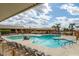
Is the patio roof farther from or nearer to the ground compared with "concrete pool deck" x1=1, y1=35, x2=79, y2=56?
farther from the ground

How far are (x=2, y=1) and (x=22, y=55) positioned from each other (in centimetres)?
57

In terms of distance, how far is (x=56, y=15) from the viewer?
160 centimetres

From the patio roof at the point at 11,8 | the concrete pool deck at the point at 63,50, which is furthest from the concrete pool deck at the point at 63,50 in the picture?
the patio roof at the point at 11,8

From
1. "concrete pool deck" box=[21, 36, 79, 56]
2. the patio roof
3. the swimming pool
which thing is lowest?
"concrete pool deck" box=[21, 36, 79, 56]

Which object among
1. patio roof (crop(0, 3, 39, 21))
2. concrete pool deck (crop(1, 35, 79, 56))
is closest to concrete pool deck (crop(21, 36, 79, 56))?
concrete pool deck (crop(1, 35, 79, 56))

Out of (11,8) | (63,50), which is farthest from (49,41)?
(11,8)

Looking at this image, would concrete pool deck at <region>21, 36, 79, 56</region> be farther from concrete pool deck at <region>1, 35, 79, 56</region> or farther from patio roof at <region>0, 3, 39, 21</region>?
patio roof at <region>0, 3, 39, 21</region>

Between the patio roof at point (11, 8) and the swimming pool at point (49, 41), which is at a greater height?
the patio roof at point (11, 8)

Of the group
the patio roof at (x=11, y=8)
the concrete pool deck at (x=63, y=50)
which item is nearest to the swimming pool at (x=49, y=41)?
the concrete pool deck at (x=63, y=50)

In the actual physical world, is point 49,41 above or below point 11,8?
below

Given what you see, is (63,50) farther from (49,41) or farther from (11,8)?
(11,8)

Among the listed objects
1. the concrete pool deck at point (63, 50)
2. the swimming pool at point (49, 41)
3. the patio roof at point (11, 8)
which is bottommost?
the concrete pool deck at point (63, 50)

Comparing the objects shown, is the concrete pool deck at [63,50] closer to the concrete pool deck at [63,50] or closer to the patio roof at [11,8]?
the concrete pool deck at [63,50]

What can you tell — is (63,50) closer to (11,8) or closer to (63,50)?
(63,50)
